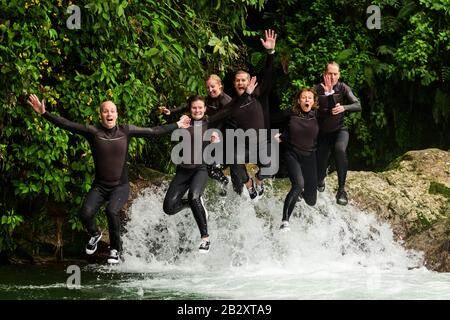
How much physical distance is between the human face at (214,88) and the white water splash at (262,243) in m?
2.90

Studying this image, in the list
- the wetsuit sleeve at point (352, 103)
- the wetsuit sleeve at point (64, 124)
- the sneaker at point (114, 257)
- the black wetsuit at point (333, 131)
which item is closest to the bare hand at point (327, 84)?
the black wetsuit at point (333, 131)

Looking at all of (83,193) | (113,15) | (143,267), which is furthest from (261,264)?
(113,15)

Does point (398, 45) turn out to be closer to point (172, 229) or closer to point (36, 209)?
point (172, 229)

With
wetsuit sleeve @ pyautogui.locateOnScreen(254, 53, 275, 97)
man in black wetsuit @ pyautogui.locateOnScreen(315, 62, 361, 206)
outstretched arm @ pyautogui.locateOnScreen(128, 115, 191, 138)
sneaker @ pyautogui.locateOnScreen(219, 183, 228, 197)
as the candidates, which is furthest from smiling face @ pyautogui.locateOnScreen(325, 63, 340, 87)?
sneaker @ pyautogui.locateOnScreen(219, 183, 228, 197)

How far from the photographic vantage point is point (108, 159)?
12664 millimetres

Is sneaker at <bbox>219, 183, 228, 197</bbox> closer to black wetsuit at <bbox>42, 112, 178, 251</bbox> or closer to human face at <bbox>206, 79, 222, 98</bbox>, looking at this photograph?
human face at <bbox>206, 79, 222, 98</bbox>

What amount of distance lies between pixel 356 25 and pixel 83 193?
722 cm

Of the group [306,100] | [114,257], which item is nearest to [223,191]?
[306,100]

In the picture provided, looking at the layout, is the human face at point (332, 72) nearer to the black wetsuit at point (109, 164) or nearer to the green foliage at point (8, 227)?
the black wetsuit at point (109, 164)

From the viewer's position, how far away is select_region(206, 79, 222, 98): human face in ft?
44.1

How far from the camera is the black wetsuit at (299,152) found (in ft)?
46.3
